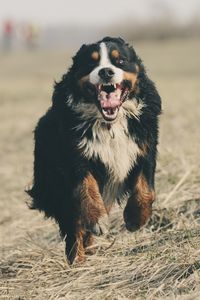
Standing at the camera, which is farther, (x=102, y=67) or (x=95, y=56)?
(x=95, y=56)

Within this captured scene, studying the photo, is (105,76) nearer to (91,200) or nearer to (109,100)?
(109,100)

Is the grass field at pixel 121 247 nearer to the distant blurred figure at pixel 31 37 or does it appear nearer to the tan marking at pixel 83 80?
the tan marking at pixel 83 80

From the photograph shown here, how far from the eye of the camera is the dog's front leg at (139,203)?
5.59 metres

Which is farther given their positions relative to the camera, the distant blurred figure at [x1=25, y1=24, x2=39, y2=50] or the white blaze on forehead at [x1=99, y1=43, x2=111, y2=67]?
the distant blurred figure at [x1=25, y1=24, x2=39, y2=50]

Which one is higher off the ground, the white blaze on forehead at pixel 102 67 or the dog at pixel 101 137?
the white blaze on forehead at pixel 102 67

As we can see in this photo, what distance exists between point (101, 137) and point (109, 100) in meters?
0.31

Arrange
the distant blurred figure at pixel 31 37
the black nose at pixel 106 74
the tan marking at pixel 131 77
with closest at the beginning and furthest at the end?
the black nose at pixel 106 74, the tan marking at pixel 131 77, the distant blurred figure at pixel 31 37

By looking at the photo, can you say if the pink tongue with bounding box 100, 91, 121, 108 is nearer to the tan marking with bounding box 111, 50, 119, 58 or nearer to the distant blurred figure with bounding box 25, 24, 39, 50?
the tan marking with bounding box 111, 50, 119, 58

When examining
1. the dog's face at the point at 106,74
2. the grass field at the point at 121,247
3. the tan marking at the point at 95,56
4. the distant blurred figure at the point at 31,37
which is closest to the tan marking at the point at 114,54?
the dog's face at the point at 106,74

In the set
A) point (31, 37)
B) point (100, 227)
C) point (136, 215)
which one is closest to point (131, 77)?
point (136, 215)

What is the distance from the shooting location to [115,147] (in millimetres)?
5570

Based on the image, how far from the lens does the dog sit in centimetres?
546

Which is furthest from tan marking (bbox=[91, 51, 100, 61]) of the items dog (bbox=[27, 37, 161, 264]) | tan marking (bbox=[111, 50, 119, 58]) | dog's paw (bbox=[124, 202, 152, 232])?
dog's paw (bbox=[124, 202, 152, 232])

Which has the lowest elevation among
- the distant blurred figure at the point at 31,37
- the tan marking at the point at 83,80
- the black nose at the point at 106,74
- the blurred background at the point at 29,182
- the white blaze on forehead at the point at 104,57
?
the distant blurred figure at the point at 31,37
